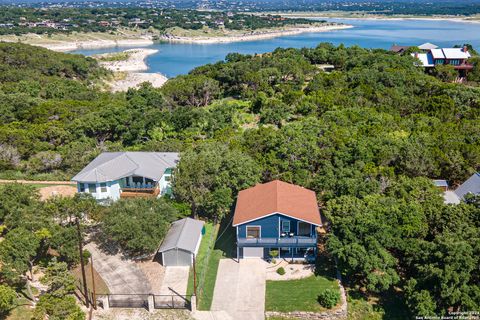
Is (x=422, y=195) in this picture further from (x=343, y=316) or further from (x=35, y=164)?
(x=35, y=164)

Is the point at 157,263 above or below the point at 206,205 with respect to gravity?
below

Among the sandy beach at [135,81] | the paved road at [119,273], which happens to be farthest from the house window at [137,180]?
the sandy beach at [135,81]

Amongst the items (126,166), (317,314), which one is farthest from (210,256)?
(126,166)

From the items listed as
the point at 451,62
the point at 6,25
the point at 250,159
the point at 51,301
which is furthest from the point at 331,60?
the point at 6,25

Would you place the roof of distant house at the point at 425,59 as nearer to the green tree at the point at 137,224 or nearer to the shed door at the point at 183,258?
the green tree at the point at 137,224

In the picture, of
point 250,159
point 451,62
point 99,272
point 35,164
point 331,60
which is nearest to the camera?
point 99,272
